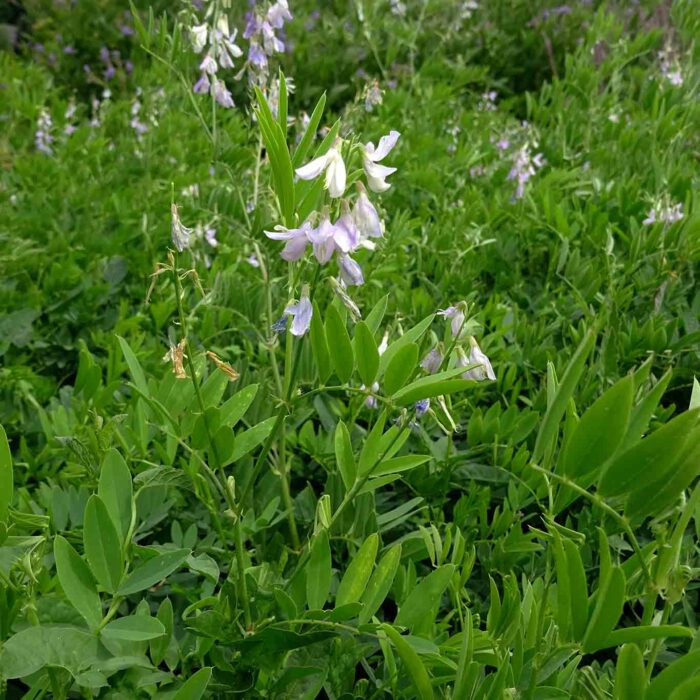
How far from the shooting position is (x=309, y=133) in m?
0.86

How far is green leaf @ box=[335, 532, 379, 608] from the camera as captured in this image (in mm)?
837

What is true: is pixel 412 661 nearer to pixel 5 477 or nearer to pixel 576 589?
pixel 576 589

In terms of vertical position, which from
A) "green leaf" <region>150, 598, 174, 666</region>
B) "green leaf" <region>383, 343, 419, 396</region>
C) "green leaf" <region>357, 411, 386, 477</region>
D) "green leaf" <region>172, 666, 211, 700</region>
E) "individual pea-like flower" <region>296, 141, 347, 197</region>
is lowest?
"green leaf" <region>150, 598, 174, 666</region>

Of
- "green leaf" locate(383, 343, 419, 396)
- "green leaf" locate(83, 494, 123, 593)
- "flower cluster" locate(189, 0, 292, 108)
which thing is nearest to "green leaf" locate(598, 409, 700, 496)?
"green leaf" locate(383, 343, 419, 396)

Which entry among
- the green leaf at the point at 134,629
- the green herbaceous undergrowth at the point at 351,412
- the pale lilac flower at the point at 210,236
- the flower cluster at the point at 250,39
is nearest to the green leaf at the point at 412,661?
the green herbaceous undergrowth at the point at 351,412

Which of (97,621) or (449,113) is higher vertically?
(449,113)

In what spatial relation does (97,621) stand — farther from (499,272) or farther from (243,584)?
(499,272)

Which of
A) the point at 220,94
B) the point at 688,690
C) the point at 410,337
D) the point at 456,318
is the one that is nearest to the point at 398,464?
the point at 410,337

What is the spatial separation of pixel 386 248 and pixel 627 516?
122 cm

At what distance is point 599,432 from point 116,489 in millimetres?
488

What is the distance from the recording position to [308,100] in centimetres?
430

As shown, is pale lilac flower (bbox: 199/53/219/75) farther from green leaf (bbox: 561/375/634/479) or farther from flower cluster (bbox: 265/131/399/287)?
green leaf (bbox: 561/375/634/479)

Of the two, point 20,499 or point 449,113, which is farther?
point 449,113

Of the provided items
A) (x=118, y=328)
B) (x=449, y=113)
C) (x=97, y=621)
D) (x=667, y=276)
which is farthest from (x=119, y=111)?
(x=97, y=621)
